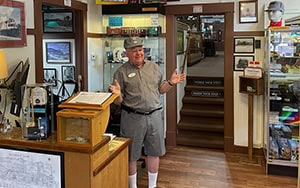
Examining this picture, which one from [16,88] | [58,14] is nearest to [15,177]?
[16,88]

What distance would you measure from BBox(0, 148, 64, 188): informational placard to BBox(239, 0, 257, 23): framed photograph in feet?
12.0

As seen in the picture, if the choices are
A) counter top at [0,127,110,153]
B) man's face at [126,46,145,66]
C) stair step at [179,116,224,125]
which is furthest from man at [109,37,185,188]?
stair step at [179,116,224,125]

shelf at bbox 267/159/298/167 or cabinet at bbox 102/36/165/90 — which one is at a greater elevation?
cabinet at bbox 102/36/165/90

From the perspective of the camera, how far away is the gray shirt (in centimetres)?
343

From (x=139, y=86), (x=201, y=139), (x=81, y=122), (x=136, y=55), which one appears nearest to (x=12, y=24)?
(x=136, y=55)

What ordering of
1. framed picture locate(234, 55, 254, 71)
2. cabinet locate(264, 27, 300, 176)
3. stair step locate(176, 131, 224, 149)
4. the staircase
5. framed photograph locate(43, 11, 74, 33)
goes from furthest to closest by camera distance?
the staircase → stair step locate(176, 131, 224, 149) → framed picture locate(234, 55, 254, 71) → framed photograph locate(43, 11, 74, 33) → cabinet locate(264, 27, 300, 176)

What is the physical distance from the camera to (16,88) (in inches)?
119

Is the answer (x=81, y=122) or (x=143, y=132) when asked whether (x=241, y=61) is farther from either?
(x=81, y=122)

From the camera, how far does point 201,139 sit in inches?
230

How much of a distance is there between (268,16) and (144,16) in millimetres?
1724

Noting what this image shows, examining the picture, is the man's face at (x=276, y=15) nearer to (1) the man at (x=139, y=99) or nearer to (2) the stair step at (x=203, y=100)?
(1) the man at (x=139, y=99)

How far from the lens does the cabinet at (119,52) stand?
510cm

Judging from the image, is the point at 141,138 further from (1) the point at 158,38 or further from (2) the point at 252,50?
(2) the point at 252,50

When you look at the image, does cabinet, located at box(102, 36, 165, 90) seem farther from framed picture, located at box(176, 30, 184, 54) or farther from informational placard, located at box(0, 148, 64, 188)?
informational placard, located at box(0, 148, 64, 188)
